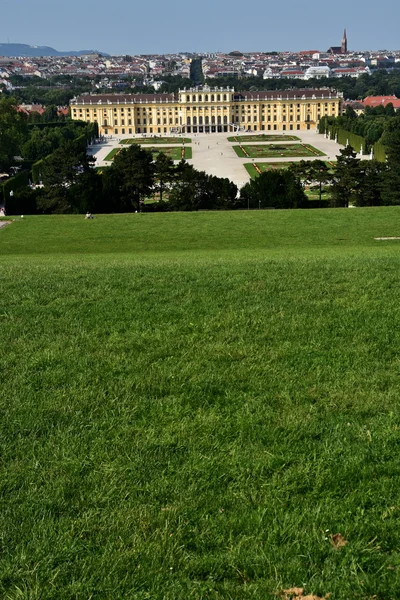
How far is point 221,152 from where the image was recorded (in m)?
70.6

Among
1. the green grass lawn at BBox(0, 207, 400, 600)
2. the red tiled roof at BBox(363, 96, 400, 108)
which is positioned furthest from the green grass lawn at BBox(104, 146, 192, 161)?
the green grass lawn at BBox(0, 207, 400, 600)

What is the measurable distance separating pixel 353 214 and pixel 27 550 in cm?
2381

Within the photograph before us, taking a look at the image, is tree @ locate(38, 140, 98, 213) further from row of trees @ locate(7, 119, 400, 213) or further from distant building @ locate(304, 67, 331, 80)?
distant building @ locate(304, 67, 331, 80)

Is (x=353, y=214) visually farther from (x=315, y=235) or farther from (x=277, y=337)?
(x=277, y=337)

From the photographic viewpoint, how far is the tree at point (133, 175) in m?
35.1

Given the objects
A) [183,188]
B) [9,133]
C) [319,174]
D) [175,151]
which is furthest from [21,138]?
[319,174]

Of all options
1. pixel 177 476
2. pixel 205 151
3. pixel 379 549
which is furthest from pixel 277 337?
pixel 205 151

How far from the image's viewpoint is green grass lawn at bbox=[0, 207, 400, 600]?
340 cm

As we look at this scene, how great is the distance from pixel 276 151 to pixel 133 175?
123ft

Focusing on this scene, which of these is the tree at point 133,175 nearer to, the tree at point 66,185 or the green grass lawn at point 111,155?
the tree at point 66,185

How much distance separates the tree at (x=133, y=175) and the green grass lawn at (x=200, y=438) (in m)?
26.9

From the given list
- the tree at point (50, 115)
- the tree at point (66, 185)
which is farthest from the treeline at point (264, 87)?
the tree at point (66, 185)

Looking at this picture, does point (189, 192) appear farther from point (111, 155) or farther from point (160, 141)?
point (160, 141)

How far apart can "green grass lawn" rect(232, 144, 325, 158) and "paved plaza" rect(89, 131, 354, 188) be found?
3.10 ft
